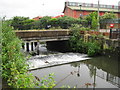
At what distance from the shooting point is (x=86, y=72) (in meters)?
8.20

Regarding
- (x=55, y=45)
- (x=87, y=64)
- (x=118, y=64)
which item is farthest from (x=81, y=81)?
(x=55, y=45)

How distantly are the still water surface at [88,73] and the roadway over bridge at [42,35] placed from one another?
4.91m

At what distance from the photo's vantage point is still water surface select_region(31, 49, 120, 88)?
20.9 ft

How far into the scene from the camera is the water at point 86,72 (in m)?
6.42

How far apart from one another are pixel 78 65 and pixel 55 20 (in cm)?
1214

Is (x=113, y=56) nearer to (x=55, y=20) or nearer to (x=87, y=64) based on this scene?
(x=87, y=64)

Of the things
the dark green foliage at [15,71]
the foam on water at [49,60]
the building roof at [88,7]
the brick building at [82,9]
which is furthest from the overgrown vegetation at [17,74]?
the building roof at [88,7]

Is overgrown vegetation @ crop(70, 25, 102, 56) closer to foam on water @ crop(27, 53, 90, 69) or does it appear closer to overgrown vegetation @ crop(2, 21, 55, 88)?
foam on water @ crop(27, 53, 90, 69)

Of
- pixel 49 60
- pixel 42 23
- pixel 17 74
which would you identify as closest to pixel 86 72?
pixel 49 60

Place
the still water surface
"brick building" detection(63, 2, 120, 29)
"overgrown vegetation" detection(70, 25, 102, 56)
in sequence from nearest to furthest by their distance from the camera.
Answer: the still water surface
"overgrown vegetation" detection(70, 25, 102, 56)
"brick building" detection(63, 2, 120, 29)

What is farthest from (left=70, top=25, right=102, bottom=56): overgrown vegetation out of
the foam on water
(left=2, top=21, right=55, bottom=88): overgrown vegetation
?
(left=2, top=21, right=55, bottom=88): overgrown vegetation

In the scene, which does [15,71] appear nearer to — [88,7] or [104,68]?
[104,68]

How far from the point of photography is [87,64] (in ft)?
32.9

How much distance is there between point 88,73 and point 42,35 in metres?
7.88
